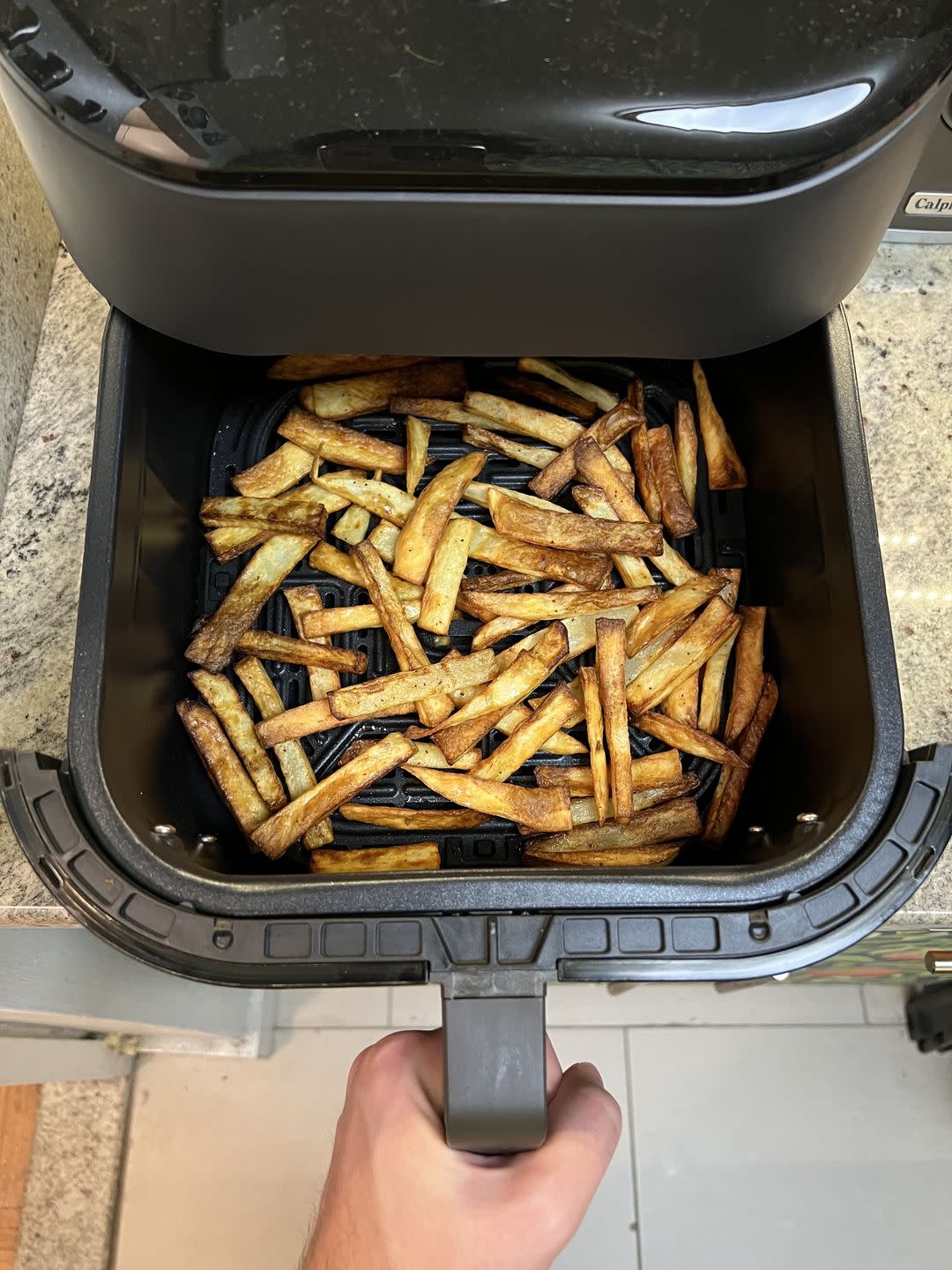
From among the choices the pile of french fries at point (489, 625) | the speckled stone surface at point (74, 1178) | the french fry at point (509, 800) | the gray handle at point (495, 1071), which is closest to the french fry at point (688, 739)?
the pile of french fries at point (489, 625)

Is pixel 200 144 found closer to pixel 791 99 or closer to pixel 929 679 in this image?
pixel 791 99

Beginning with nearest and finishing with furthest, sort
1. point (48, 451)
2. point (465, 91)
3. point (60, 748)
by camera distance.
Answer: point (465, 91), point (60, 748), point (48, 451)

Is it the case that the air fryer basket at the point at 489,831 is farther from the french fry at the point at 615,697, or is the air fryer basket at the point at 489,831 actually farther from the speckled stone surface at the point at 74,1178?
the speckled stone surface at the point at 74,1178

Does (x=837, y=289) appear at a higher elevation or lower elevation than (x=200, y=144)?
lower

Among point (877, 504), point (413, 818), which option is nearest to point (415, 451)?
point (413, 818)

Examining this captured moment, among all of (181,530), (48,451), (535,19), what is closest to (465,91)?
(535,19)

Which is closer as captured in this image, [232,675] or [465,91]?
[465,91]

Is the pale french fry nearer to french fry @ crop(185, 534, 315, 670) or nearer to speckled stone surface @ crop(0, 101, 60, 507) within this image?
french fry @ crop(185, 534, 315, 670)

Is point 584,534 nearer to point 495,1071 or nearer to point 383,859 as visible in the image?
point 383,859
